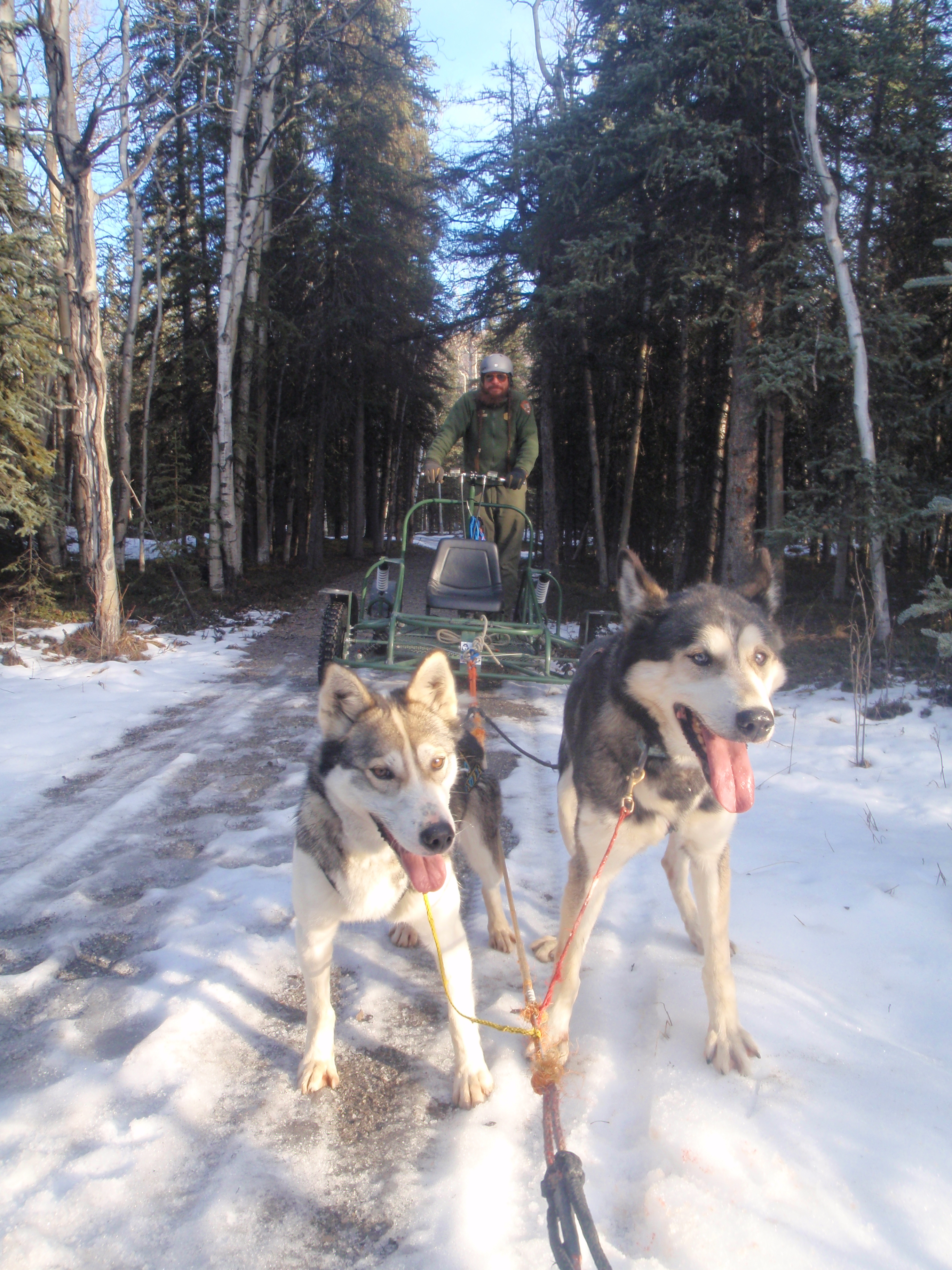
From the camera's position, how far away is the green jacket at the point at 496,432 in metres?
7.71

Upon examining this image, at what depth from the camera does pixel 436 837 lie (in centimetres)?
197

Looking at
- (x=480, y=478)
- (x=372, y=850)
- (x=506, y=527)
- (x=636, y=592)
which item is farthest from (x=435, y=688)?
(x=506, y=527)

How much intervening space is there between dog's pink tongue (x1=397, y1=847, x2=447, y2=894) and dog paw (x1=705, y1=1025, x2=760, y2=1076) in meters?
1.05

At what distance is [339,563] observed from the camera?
23359mm

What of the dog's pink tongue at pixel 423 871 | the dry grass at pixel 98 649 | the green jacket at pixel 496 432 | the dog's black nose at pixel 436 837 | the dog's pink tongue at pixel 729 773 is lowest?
the dry grass at pixel 98 649

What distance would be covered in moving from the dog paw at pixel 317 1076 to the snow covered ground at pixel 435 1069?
0.04 metres

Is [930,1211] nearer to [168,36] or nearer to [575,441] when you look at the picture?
[168,36]

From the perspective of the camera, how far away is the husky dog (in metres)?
2.19

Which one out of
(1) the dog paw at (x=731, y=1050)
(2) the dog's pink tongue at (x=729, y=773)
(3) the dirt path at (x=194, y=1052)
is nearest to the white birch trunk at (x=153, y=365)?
(3) the dirt path at (x=194, y=1052)

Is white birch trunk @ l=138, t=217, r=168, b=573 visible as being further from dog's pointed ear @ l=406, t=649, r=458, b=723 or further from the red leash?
the red leash

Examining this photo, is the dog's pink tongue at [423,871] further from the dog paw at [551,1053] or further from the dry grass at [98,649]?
the dry grass at [98,649]

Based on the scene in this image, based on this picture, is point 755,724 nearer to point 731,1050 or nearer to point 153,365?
point 731,1050

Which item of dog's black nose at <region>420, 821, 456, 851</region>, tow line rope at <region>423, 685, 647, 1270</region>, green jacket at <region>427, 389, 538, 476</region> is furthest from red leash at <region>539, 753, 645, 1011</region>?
green jacket at <region>427, 389, 538, 476</region>

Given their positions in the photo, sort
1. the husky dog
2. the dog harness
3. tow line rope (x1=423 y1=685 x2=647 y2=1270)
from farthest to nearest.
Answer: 1. the dog harness
2. the husky dog
3. tow line rope (x1=423 y1=685 x2=647 y2=1270)
